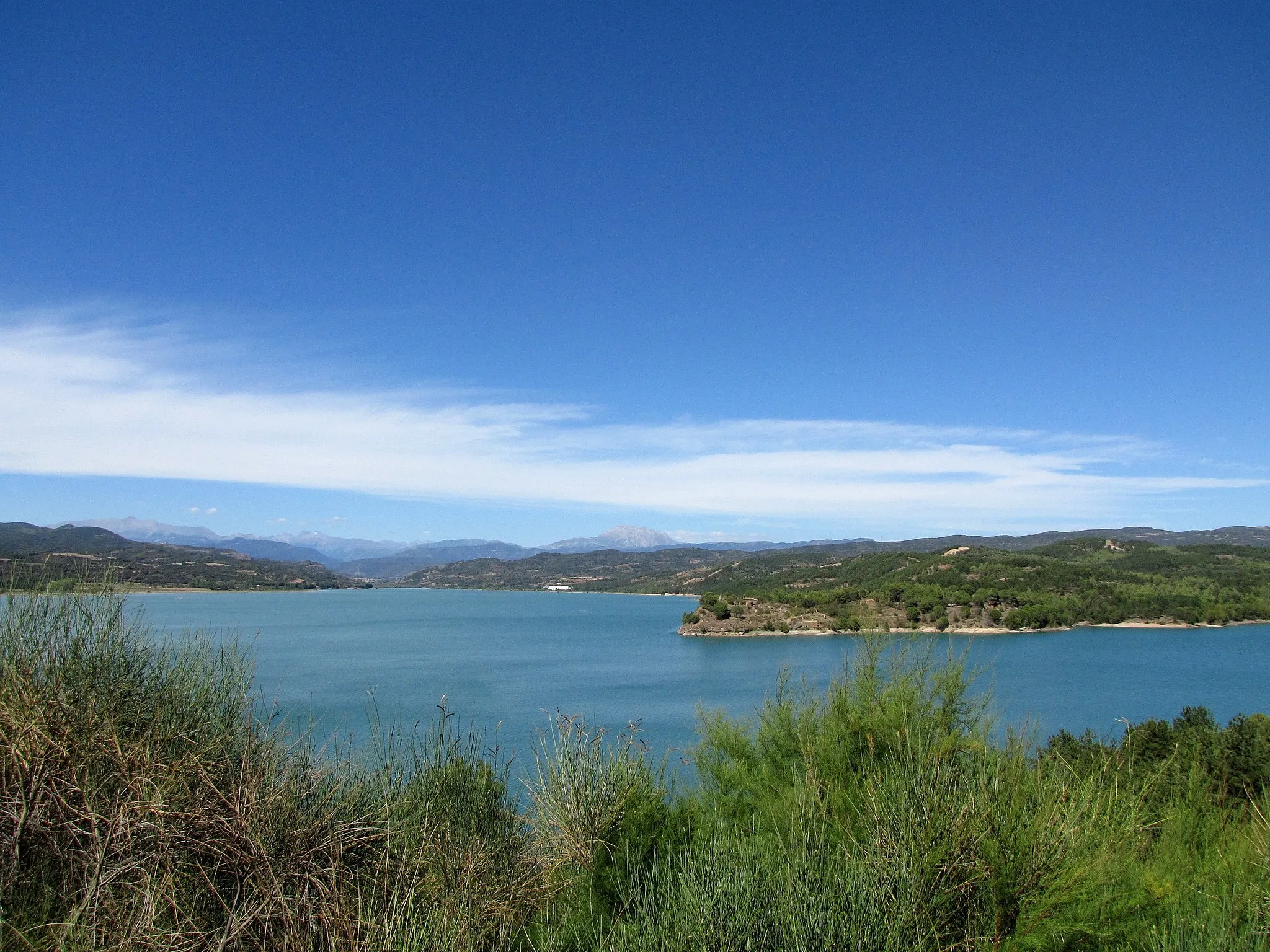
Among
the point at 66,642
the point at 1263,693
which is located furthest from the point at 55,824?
the point at 1263,693

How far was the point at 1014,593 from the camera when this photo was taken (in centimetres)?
5891

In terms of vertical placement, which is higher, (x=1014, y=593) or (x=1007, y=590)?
(x=1007, y=590)

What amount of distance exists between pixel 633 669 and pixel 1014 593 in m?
36.7

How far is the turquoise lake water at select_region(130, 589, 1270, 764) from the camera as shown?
24922mm

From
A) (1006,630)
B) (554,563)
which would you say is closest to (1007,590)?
(1006,630)

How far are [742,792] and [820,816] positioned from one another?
8.32ft

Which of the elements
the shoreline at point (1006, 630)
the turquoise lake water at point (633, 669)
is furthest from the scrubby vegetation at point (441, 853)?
the shoreline at point (1006, 630)

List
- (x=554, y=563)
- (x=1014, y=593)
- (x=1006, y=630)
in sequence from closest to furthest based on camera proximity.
A: (x=1006, y=630) → (x=1014, y=593) → (x=554, y=563)

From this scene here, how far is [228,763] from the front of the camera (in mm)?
4410

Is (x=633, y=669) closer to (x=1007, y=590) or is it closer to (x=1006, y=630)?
(x=1006, y=630)

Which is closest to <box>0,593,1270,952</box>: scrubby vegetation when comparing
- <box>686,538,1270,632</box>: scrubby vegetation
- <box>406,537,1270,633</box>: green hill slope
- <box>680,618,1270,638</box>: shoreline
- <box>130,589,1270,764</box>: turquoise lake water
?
<box>130,589,1270,764</box>: turquoise lake water

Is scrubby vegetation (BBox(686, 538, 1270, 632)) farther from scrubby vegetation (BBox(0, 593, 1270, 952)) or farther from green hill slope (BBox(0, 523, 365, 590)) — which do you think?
green hill slope (BBox(0, 523, 365, 590))

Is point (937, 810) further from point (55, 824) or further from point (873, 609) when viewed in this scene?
point (873, 609)

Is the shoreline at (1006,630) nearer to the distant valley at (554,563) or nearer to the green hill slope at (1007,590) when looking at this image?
the green hill slope at (1007,590)
